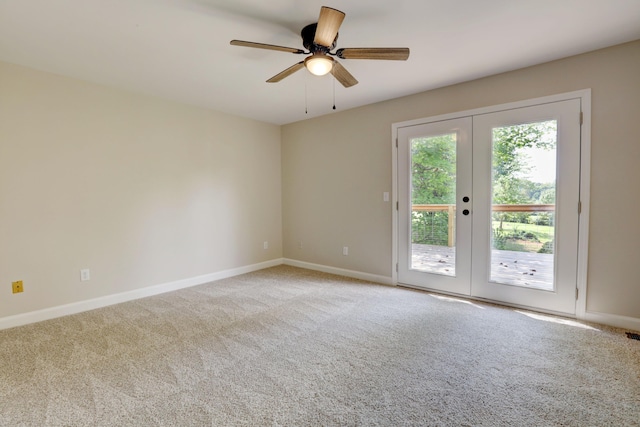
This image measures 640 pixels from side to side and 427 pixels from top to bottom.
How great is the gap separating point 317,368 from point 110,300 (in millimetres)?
2545

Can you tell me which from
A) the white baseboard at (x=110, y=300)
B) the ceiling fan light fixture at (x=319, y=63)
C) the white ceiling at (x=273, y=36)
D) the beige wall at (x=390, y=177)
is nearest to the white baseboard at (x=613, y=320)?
the beige wall at (x=390, y=177)

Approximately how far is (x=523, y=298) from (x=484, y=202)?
101 cm

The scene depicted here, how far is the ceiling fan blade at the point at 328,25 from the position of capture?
1633 mm

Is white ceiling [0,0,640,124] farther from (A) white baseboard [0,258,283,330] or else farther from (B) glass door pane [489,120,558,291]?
(A) white baseboard [0,258,283,330]

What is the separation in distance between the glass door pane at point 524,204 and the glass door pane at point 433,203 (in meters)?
0.42

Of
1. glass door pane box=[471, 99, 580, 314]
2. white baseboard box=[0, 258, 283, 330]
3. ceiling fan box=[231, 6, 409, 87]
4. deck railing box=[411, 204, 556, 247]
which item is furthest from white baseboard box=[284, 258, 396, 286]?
ceiling fan box=[231, 6, 409, 87]

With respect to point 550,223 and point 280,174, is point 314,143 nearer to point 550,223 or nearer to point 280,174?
point 280,174

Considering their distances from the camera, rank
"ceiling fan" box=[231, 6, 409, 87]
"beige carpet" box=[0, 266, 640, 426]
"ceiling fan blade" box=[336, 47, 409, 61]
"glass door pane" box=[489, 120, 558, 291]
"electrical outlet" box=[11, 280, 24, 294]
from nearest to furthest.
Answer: "beige carpet" box=[0, 266, 640, 426], "ceiling fan" box=[231, 6, 409, 87], "ceiling fan blade" box=[336, 47, 409, 61], "electrical outlet" box=[11, 280, 24, 294], "glass door pane" box=[489, 120, 558, 291]

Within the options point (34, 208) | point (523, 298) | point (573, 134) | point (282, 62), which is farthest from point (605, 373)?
point (34, 208)

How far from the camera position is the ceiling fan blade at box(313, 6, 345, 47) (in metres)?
1.63

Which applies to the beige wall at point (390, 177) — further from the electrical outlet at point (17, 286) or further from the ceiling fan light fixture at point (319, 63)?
the electrical outlet at point (17, 286)

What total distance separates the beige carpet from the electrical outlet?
34 centimetres

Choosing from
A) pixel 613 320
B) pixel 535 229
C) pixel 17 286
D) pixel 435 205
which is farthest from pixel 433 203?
pixel 17 286

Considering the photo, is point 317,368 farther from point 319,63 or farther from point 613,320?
point 613,320
